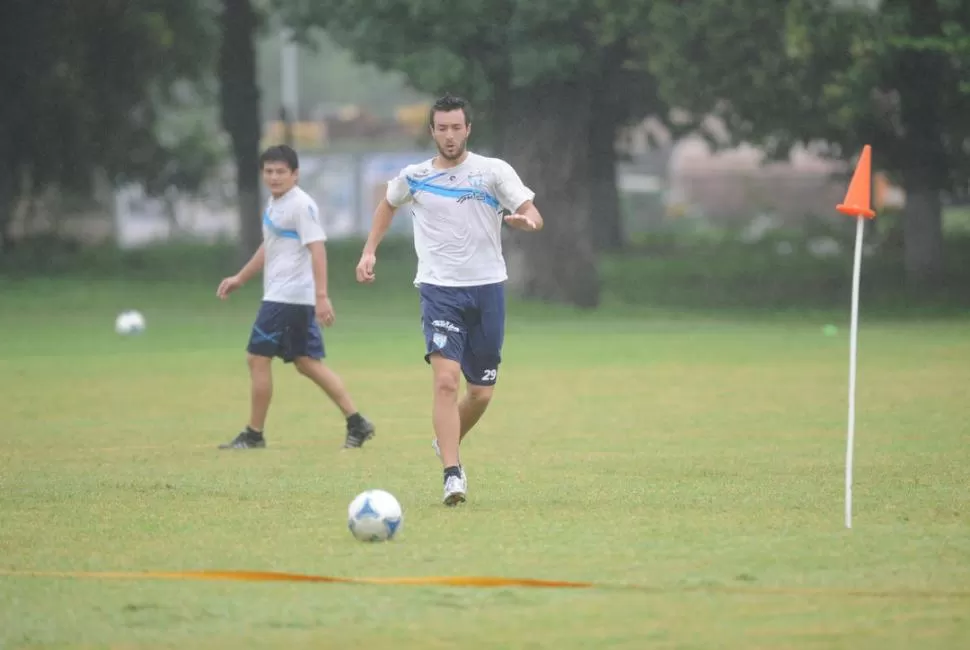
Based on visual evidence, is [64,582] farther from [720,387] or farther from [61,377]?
[61,377]

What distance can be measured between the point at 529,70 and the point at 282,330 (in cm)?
1952

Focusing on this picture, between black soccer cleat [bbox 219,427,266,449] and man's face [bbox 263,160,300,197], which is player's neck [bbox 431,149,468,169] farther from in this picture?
black soccer cleat [bbox 219,427,266,449]

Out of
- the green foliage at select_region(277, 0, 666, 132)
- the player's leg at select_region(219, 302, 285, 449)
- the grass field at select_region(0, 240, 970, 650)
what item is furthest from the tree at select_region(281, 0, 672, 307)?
the player's leg at select_region(219, 302, 285, 449)

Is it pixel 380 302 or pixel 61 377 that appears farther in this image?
pixel 380 302

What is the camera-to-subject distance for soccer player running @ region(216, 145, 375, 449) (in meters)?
14.0

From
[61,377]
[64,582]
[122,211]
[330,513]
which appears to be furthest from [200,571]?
[122,211]

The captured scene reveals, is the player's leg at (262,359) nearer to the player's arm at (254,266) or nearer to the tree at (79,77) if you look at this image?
the player's arm at (254,266)

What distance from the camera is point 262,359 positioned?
1408 cm

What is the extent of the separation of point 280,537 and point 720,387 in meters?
10.4

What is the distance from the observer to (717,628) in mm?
7035

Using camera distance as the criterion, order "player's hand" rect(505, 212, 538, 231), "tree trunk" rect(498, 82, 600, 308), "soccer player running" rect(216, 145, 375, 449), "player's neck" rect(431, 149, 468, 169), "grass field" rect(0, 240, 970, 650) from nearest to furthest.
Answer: "grass field" rect(0, 240, 970, 650) < "player's hand" rect(505, 212, 538, 231) < "player's neck" rect(431, 149, 468, 169) < "soccer player running" rect(216, 145, 375, 449) < "tree trunk" rect(498, 82, 600, 308)

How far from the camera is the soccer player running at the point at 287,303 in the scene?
14.0 metres

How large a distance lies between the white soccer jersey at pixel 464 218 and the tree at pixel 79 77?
31315mm

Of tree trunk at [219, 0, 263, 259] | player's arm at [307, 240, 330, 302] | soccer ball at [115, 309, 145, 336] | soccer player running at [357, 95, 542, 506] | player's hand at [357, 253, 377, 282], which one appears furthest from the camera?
tree trunk at [219, 0, 263, 259]
